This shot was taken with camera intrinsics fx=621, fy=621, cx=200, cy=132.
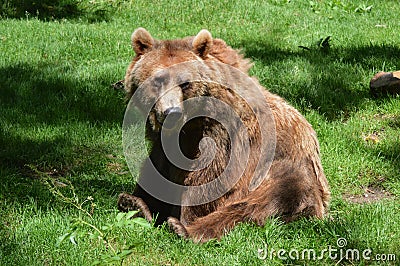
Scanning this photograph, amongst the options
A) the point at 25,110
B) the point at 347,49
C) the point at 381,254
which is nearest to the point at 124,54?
the point at 25,110

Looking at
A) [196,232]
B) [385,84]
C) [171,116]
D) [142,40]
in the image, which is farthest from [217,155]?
[385,84]

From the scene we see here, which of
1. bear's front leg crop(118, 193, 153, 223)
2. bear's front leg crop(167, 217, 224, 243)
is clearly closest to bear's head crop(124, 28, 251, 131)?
bear's front leg crop(118, 193, 153, 223)

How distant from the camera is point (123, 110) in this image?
7340 millimetres

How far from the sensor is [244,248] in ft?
14.4

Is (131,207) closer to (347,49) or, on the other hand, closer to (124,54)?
(124,54)

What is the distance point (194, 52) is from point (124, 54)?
4404 millimetres

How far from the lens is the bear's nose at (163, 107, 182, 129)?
4566 millimetres

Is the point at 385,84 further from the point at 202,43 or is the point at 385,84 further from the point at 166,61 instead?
the point at 166,61

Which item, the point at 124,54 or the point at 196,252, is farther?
the point at 124,54

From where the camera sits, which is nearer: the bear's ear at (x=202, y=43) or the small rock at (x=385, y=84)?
the bear's ear at (x=202, y=43)

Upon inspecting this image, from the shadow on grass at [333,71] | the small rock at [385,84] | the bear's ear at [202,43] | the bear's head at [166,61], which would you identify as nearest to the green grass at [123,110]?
the shadow on grass at [333,71]

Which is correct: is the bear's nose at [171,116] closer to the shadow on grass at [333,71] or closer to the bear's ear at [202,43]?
the bear's ear at [202,43]

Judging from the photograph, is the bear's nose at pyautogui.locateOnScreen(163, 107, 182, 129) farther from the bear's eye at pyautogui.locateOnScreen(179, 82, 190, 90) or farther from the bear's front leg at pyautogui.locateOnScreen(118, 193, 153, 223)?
the bear's front leg at pyautogui.locateOnScreen(118, 193, 153, 223)

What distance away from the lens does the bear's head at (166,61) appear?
4.69 meters
